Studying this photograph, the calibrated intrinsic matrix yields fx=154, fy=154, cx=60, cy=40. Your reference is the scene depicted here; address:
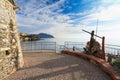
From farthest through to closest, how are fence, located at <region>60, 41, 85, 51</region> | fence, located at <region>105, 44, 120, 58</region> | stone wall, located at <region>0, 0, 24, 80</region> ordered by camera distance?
fence, located at <region>60, 41, 85, 51</region>, fence, located at <region>105, 44, 120, 58</region>, stone wall, located at <region>0, 0, 24, 80</region>

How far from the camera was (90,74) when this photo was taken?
830 cm

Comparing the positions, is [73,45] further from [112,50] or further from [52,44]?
[112,50]

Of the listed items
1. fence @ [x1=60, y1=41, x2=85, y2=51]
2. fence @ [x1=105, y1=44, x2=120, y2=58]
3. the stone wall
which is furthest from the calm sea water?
the stone wall

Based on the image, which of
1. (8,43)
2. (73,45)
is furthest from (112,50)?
(8,43)

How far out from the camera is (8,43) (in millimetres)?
8750

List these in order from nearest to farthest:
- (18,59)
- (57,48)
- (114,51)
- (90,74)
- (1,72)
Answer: (1,72)
(90,74)
(18,59)
(114,51)
(57,48)

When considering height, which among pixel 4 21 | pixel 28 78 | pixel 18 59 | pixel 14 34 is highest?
pixel 4 21

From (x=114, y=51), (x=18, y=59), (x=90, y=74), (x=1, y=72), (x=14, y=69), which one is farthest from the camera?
(x=114, y=51)

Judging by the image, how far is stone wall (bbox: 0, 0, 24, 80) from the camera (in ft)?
26.0

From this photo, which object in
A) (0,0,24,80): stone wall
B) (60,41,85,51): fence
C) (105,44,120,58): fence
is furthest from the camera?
(60,41,85,51): fence

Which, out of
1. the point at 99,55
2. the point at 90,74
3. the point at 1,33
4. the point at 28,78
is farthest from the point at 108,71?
the point at 1,33

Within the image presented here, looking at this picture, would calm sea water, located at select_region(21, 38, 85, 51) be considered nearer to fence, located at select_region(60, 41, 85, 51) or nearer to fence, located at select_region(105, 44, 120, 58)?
fence, located at select_region(60, 41, 85, 51)

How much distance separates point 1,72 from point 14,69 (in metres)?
1.57

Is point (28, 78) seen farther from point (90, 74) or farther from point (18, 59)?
point (90, 74)
